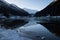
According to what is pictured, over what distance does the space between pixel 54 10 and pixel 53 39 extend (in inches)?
3360

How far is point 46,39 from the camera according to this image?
1195 cm

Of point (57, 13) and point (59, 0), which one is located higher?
point (59, 0)

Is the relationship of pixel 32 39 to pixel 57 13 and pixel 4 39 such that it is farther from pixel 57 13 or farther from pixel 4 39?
pixel 57 13

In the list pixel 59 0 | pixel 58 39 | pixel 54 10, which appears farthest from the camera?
pixel 54 10

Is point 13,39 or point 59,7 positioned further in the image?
point 59,7

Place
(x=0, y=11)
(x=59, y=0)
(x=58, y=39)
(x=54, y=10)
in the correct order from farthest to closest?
(x=0, y=11) → (x=54, y=10) → (x=59, y=0) → (x=58, y=39)

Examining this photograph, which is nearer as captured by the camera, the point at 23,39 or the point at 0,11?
the point at 23,39

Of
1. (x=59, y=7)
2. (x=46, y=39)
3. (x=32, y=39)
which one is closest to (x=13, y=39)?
(x=32, y=39)

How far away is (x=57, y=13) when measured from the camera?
93.8m

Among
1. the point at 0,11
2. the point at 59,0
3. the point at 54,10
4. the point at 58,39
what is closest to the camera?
the point at 58,39

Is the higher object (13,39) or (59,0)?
(59,0)

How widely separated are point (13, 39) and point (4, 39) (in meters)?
0.82

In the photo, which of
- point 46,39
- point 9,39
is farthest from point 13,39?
point 46,39

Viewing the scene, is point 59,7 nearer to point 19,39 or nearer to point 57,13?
point 57,13
